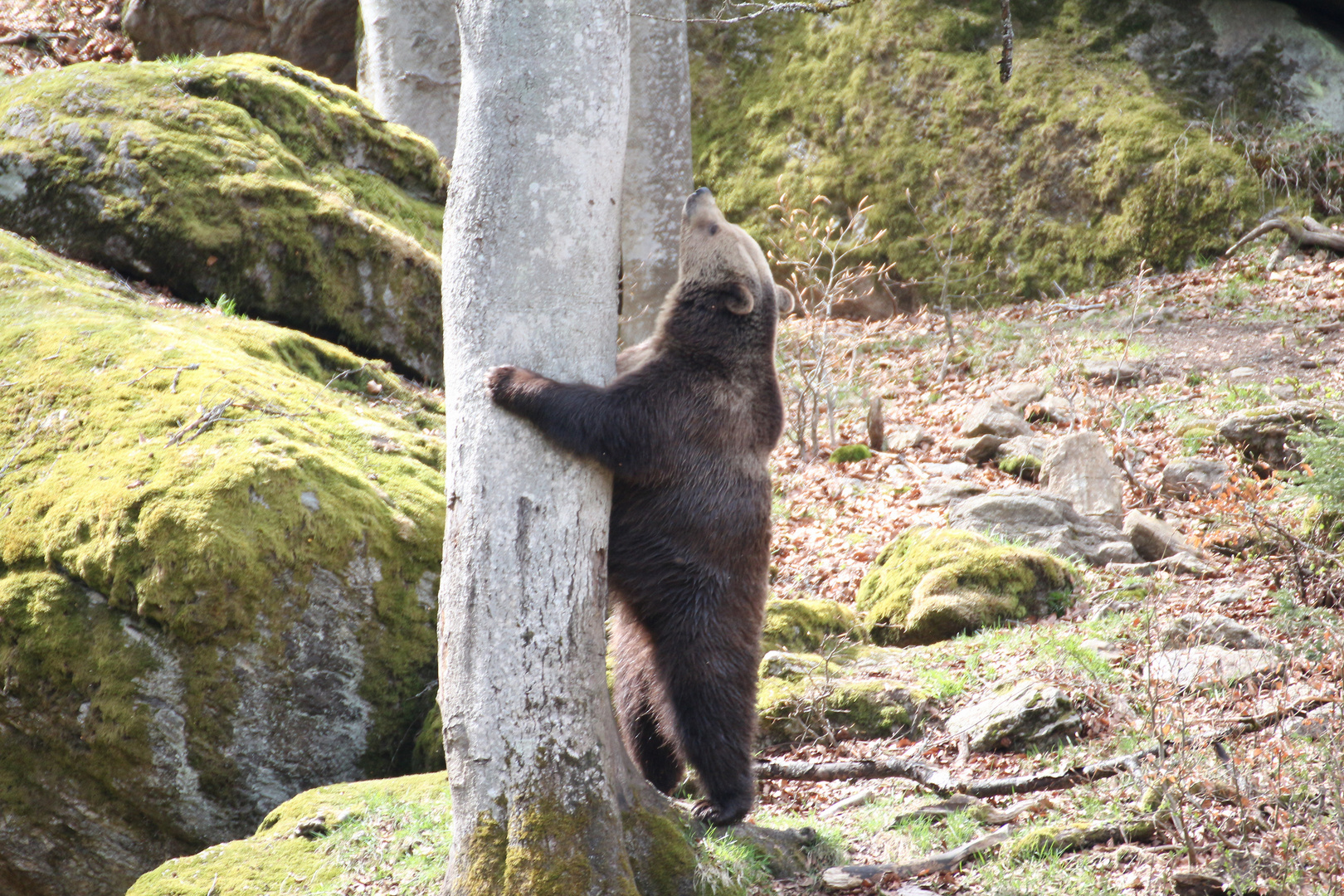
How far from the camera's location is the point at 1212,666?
16.0ft

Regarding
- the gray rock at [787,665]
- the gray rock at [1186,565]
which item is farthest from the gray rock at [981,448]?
the gray rock at [787,665]

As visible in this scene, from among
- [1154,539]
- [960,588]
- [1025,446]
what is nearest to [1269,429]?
[1154,539]

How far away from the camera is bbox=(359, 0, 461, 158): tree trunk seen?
1177 centimetres

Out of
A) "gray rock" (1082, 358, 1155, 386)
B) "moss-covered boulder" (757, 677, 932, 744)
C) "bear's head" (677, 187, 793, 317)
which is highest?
"bear's head" (677, 187, 793, 317)

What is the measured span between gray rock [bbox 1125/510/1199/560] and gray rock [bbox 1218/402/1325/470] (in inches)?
48.9

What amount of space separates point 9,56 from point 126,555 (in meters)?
12.3

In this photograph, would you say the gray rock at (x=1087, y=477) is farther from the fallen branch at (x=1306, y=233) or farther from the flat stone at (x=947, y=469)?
the fallen branch at (x=1306, y=233)

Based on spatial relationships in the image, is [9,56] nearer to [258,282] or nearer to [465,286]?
[258,282]

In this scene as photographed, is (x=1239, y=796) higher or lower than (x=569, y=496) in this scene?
lower

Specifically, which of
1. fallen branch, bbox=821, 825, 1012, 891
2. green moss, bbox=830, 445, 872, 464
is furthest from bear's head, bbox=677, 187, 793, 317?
green moss, bbox=830, 445, 872, 464

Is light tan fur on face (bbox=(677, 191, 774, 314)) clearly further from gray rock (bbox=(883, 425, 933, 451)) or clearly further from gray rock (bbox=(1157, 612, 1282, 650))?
gray rock (bbox=(883, 425, 933, 451))

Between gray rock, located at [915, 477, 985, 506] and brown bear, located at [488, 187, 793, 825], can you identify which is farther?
gray rock, located at [915, 477, 985, 506]

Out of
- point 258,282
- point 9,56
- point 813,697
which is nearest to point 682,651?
point 813,697

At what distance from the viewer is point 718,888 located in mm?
3781
